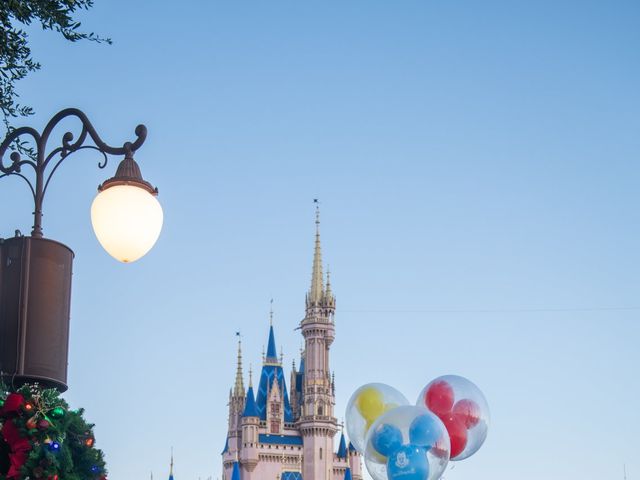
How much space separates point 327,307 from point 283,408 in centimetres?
919

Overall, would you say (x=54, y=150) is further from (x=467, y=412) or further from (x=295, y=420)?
(x=295, y=420)

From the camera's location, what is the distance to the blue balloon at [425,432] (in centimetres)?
2097

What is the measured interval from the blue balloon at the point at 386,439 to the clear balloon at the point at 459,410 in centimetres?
211

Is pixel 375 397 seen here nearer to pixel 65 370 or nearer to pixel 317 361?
pixel 65 370

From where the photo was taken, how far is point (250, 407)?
85875 mm

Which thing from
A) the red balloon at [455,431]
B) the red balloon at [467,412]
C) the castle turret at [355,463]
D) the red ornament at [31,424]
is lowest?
the red ornament at [31,424]

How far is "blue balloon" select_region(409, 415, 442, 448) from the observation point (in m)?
21.0

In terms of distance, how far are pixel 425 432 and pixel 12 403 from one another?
601 inches

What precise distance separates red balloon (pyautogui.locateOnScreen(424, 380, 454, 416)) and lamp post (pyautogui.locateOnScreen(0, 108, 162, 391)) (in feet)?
55.3

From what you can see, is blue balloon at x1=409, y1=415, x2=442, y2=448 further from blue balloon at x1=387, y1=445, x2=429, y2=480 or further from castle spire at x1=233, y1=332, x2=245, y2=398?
castle spire at x1=233, y1=332, x2=245, y2=398

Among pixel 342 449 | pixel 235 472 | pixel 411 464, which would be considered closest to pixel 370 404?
pixel 411 464

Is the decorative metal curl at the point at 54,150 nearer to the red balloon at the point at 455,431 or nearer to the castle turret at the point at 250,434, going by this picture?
the red balloon at the point at 455,431

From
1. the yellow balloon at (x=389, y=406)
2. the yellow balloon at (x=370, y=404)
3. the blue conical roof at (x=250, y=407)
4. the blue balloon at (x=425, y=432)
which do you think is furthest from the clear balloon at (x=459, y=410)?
the blue conical roof at (x=250, y=407)

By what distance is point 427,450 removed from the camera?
69.0 ft
